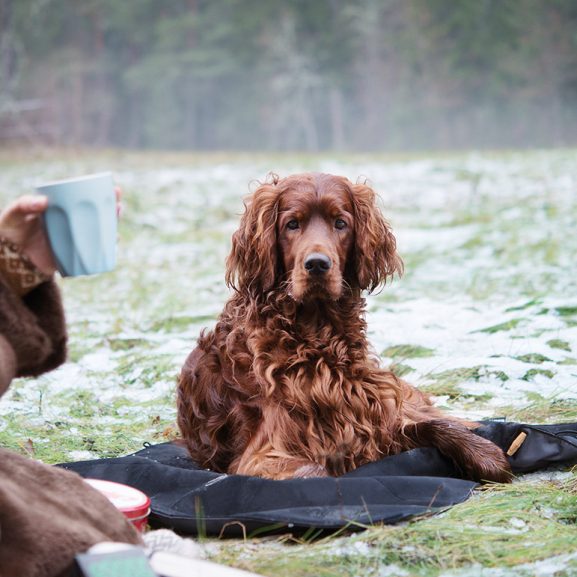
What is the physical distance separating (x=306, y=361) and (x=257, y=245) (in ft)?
1.64

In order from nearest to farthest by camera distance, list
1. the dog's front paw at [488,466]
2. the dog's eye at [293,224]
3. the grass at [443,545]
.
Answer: the grass at [443,545]
the dog's front paw at [488,466]
the dog's eye at [293,224]

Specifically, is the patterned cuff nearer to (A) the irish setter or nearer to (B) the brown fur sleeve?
(B) the brown fur sleeve

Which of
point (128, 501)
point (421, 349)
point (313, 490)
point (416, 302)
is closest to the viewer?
point (128, 501)

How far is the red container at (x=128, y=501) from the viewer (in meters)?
2.64

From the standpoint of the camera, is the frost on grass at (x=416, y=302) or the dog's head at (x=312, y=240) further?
the frost on grass at (x=416, y=302)

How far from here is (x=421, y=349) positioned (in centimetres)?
535

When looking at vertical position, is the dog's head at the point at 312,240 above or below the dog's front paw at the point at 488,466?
above

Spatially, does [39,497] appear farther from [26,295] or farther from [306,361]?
[306,361]

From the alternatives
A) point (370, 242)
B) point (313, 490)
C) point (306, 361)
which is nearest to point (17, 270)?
point (313, 490)

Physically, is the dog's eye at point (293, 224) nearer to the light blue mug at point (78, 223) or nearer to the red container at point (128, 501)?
the red container at point (128, 501)

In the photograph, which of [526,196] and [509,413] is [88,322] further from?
[526,196]

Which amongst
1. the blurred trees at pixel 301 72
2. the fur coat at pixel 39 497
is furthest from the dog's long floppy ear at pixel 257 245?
the blurred trees at pixel 301 72

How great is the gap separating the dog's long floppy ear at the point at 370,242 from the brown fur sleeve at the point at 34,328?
5.08 ft

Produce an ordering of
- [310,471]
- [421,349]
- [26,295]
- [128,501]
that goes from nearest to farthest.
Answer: [26,295] < [128,501] < [310,471] < [421,349]
